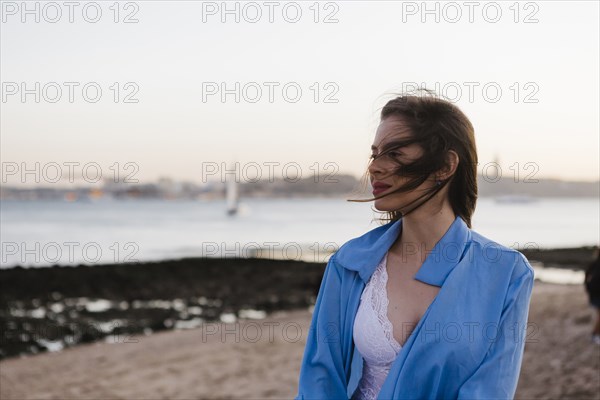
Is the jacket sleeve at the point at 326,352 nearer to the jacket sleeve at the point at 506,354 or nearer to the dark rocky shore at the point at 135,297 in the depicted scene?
the jacket sleeve at the point at 506,354

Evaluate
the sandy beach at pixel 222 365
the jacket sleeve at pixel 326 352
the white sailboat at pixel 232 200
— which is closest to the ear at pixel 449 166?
the jacket sleeve at pixel 326 352

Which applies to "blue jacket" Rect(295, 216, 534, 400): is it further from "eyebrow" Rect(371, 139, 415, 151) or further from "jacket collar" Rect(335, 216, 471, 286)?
"eyebrow" Rect(371, 139, 415, 151)

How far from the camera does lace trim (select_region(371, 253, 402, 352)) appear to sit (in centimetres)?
185

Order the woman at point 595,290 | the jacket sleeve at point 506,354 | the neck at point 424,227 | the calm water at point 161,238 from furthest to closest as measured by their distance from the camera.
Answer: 1. the calm water at point 161,238
2. the woman at point 595,290
3. the neck at point 424,227
4. the jacket sleeve at point 506,354

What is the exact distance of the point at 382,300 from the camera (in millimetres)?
1911

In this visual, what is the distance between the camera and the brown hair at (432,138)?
1.79m

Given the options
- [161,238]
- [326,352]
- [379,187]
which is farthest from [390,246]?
[161,238]

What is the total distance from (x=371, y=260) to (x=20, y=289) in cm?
1843

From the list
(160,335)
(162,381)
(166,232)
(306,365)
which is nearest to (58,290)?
(160,335)

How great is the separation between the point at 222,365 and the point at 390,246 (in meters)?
7.64

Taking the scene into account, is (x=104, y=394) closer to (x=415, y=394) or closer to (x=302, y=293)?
(x=415, y=394)

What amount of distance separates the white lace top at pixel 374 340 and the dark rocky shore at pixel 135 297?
36.1ft

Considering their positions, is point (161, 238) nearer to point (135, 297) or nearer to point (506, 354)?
point (135, 297)

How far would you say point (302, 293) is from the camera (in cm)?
1833
